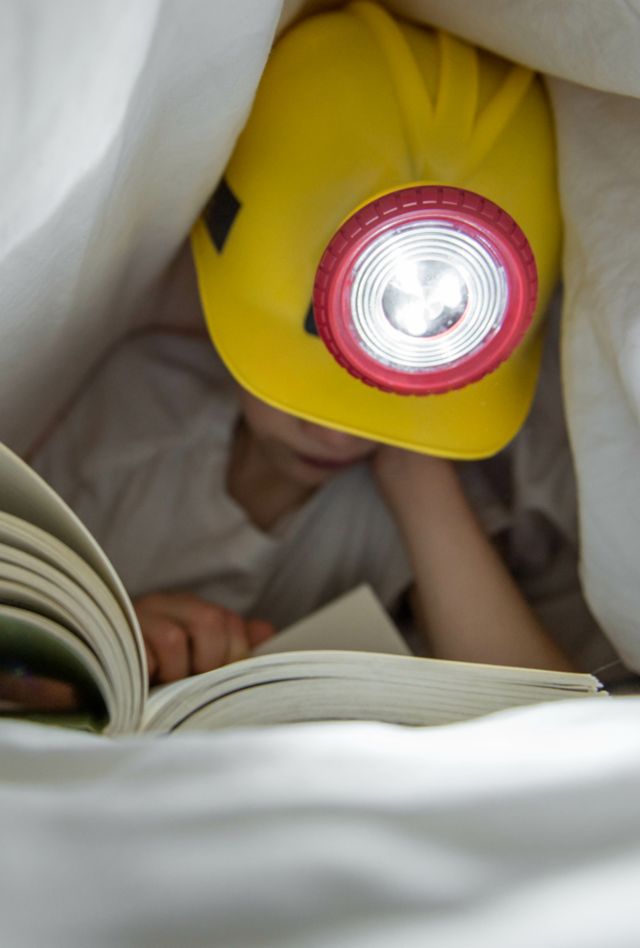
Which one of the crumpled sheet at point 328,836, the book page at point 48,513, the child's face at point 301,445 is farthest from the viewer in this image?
the child's face at point 301,445

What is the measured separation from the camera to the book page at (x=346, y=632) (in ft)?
2.47

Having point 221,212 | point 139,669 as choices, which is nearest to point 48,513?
point 139,669

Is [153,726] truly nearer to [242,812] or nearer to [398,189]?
[242,812]

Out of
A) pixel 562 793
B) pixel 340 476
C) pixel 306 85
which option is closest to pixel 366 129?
pixel 306 85

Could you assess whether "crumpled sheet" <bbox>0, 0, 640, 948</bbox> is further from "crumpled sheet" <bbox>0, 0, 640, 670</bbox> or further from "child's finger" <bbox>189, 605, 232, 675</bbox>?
"child's finger" <bbox>189, 605, 232, 675</bbox>

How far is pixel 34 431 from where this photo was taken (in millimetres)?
814

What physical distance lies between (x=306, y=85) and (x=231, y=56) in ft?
0.46

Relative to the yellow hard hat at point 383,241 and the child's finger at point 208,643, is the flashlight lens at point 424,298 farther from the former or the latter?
the child's finger at point 208,643

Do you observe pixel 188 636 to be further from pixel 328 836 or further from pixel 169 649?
pixel 328 836

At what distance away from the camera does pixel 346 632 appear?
0.76 meters

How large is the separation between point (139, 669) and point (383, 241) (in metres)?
0.29

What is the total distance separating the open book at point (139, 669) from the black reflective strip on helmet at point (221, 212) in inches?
12.0

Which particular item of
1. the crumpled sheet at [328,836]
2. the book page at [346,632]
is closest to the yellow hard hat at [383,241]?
the book page at [346,632]

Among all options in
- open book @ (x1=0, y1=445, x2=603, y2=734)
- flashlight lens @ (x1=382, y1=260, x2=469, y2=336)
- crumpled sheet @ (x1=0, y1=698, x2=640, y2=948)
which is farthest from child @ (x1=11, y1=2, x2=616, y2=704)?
crumpled sheet @ (x1=0, y1=698, x2=640, y2=948)
